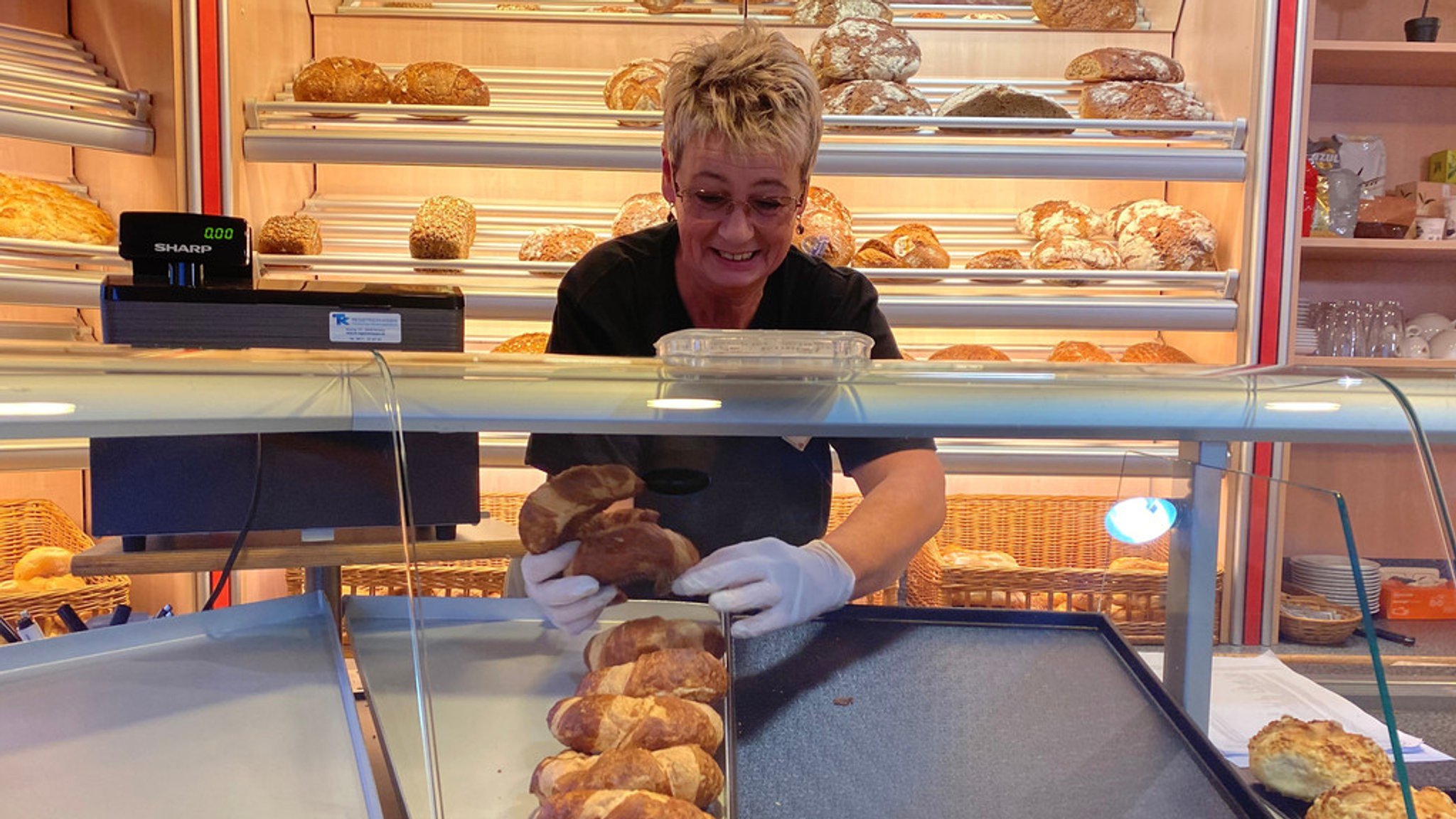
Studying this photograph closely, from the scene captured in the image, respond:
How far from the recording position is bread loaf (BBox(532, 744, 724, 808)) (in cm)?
86

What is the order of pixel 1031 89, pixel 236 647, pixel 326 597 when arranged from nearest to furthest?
pixel 236 647 → pixel 326 597 → pixel 1031 89

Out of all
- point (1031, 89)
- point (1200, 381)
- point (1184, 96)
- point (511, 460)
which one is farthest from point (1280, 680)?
point (1031, 89)

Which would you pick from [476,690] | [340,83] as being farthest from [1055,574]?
[340,83]

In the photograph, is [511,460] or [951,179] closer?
[511,460]

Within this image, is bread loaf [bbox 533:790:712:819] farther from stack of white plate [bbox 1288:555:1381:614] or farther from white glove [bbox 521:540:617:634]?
stack of white plate [bbox 1288:555:1381:614]

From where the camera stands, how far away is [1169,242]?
307 centimetres

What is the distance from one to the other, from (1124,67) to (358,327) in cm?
268

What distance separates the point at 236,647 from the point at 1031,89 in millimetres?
3006

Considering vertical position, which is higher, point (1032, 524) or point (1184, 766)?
point (1032, 524)

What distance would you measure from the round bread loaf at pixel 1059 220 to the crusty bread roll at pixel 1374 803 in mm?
2364

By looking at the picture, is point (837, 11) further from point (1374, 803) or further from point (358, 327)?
point (1374, 803)

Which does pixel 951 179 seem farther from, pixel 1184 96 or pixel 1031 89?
pixel 1184 96

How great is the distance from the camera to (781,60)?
1500mm

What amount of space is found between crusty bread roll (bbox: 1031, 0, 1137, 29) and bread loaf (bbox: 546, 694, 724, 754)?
297 centimetres
